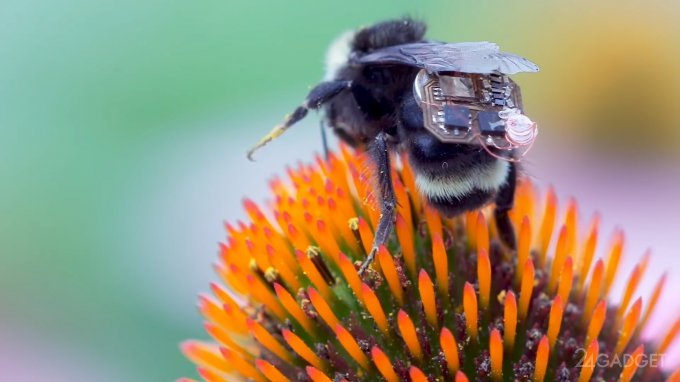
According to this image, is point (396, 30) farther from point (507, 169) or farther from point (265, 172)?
point (265, 172)

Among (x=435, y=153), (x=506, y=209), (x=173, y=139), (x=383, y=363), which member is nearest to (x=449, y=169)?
(x=435, y=153)

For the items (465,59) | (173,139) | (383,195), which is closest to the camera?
(465,59)

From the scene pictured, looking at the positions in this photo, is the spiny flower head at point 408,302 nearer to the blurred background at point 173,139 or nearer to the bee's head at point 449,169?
the bee's head at point 449,169

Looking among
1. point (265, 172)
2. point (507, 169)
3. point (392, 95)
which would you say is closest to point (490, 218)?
point (507, 169)

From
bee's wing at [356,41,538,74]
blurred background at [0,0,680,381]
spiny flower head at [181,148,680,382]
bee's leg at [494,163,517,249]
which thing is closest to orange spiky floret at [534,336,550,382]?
spiny flower head at [181,148,680,382]

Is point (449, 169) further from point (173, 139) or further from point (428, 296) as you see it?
point (173, 139)

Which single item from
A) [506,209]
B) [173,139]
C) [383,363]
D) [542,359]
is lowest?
[542,359]

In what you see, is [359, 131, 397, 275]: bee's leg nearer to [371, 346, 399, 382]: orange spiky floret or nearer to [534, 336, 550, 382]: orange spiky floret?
[371, 346, 399, 382]: orange spiky floret

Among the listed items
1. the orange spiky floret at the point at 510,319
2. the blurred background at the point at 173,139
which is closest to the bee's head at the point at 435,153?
the orange spiky floret at the point at 510,319
